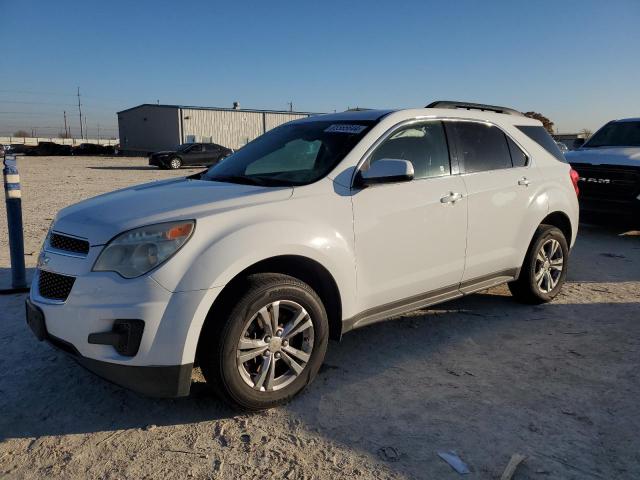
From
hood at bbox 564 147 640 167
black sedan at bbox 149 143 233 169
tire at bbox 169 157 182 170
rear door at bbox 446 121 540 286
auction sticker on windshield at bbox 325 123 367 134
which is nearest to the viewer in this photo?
auction sticker on windshield at bbox 325 123 367 134

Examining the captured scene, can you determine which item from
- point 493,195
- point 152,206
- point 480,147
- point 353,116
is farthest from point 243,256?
point 480,147

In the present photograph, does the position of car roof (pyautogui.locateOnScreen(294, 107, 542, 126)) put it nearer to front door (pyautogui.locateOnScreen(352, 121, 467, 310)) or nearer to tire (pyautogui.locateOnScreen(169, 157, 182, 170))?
front door (pyautogui.locateOnScreen(352, 121, 467, 310))

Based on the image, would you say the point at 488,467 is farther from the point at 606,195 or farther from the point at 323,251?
the point at 606,195

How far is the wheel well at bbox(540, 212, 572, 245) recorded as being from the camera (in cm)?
491

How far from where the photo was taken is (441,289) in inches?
154

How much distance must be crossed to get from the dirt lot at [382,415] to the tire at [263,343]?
160 millimetres

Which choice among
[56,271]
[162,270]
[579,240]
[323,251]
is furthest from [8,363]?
[579,240]

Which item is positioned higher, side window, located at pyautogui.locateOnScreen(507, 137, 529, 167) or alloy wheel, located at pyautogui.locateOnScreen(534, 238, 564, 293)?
side window, located at pyautogui.locateOnScreen(507, 137, 529, 167)

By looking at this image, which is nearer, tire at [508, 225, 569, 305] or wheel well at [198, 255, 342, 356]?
wheel well at [198, 255, 342, 356]

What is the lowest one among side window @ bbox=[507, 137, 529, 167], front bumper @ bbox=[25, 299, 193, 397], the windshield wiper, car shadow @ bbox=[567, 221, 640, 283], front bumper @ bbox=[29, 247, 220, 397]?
car shadow @ bbox=[567, 221, 640, 283]

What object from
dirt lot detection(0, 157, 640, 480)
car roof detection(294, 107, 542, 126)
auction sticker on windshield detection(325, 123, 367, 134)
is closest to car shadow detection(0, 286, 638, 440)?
dirt lot detection(0, 157, 640, 480)

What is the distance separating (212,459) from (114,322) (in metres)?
0.83

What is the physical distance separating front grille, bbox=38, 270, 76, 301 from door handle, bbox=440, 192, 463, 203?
2463mm

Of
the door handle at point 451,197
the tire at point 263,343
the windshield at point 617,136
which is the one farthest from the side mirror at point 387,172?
the windshield at point 617,136
